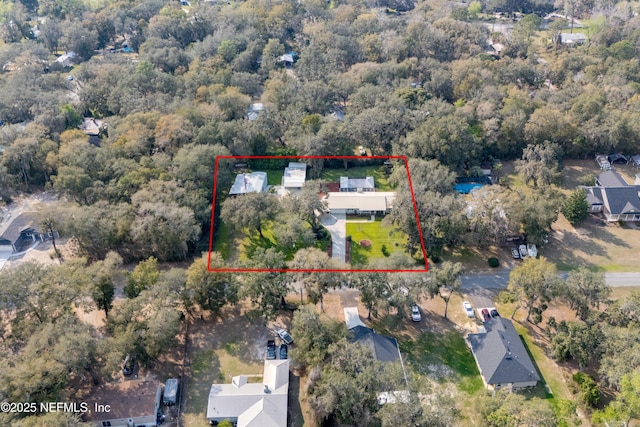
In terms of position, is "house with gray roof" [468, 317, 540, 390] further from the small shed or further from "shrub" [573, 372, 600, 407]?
the small shed

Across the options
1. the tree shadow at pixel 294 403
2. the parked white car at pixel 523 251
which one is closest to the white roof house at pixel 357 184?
the parked white car at pixel 523 251

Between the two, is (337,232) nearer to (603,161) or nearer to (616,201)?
(616,201)

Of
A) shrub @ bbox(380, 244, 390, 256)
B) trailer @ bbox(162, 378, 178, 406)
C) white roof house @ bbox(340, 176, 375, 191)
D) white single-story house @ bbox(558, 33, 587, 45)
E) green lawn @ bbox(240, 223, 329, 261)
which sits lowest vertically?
green lawn @ bbox(240, 223, 329, 261)

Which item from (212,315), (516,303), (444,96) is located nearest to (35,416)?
(212,315)

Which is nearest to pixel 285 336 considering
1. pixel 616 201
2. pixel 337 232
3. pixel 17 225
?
pixel 337 232

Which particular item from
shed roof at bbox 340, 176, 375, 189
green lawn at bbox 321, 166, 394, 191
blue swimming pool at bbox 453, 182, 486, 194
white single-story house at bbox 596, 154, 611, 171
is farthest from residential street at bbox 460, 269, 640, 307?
white single-story house at bbox 596, 154, 611, 171

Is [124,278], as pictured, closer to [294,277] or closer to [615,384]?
[294,277]

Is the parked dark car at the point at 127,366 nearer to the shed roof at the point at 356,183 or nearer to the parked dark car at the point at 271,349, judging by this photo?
the parked dark car at the point at 271,349
